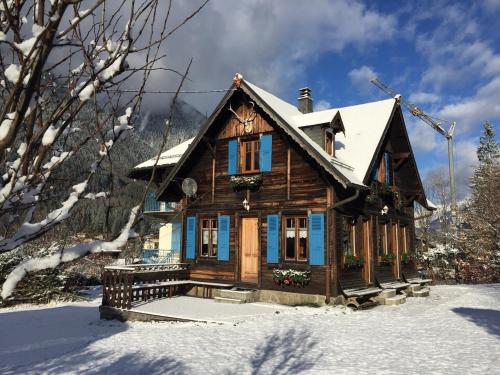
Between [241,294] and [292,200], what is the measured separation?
373 cm

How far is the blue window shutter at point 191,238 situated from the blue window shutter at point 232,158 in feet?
8.63

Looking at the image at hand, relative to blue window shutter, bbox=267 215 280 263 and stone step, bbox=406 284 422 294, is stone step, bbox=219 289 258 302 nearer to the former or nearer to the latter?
blue window shutter, bbox=267 215 280 263

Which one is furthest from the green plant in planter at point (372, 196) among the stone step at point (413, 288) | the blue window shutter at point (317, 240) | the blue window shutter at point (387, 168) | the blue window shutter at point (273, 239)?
the stone step at point (413, 288)

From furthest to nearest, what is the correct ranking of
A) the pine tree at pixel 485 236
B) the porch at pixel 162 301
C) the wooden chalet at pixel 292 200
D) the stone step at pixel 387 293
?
the pine tree at pixel 485 236, the stone step at pixel 387 293, the wooden chalet at pixel 292 200, the porch at pixel 162 301

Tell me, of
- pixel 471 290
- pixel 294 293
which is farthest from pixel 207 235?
pixel 471 290

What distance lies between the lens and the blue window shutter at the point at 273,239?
15367 millimetres

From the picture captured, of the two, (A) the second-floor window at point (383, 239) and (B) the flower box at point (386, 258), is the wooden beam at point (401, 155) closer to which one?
(A) the second-floor window at point (383, 239)

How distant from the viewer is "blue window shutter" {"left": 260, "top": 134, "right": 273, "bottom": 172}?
52.7ft

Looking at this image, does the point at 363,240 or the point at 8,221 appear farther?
the point at 363,240

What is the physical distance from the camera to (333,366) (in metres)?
8.33

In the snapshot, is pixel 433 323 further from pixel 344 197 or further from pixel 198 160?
pixel 198 160

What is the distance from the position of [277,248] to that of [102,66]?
12.9m

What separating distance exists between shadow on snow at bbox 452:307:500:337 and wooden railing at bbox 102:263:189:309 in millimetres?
9795

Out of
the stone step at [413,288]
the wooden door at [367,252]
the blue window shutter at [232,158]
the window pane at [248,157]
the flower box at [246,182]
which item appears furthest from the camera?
the stone step at [413,288]
